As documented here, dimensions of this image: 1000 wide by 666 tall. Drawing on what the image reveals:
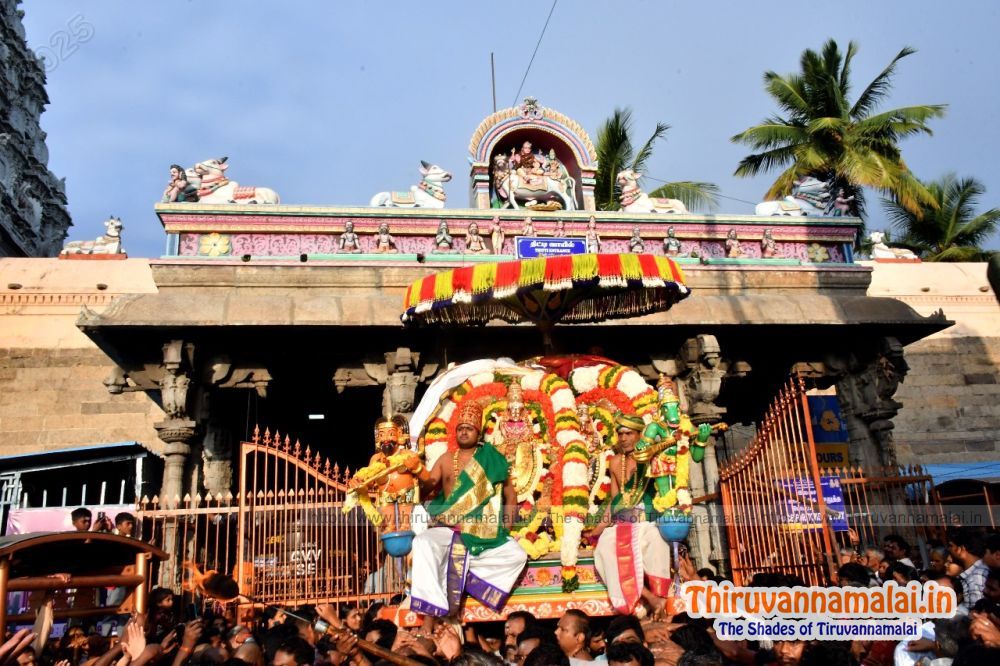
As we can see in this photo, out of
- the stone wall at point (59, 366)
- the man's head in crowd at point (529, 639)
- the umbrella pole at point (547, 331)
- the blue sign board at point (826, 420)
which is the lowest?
the man's head in crowd at point (529, 639)

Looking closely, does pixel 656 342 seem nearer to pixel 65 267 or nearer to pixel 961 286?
pixel 961 286

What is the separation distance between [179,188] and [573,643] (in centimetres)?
1010

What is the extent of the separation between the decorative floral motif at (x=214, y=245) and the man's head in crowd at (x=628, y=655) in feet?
32.2

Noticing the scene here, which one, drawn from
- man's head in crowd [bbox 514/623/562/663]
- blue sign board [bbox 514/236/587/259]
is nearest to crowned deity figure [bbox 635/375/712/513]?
man's head in crowd [bbox 514/623/562/663]

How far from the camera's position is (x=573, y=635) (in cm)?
454

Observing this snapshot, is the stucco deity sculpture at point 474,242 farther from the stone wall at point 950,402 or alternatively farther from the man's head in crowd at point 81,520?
the stone wall at point 950,402

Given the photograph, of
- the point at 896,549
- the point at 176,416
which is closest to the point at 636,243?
the point at 896,549

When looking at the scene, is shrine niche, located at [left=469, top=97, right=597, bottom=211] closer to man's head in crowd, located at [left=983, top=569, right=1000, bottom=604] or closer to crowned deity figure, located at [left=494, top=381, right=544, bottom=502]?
crowned deity figure, located at [left=494, top=381, right=544, bottom=502]

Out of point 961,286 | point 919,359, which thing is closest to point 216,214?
point 919,359

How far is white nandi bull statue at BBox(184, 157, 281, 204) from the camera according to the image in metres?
12.2

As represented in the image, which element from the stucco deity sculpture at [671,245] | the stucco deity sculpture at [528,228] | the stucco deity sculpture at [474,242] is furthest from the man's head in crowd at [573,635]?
the stucco deity sculpture at [671,245]

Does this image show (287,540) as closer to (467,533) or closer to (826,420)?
(467,533)

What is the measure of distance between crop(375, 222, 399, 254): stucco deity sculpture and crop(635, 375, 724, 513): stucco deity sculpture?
5859 millimetres

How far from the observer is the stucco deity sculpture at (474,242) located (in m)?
12.2
